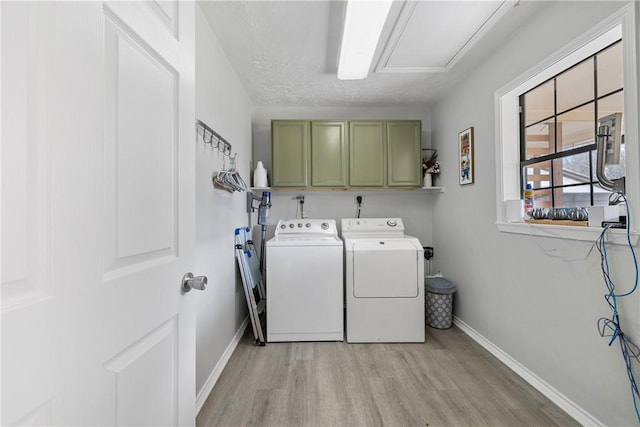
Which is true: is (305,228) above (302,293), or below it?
above

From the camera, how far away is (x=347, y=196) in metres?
3.31

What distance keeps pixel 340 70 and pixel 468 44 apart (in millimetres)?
954

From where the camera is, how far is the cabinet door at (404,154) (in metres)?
3.02

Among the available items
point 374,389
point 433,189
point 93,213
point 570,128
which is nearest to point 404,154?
point 433,189

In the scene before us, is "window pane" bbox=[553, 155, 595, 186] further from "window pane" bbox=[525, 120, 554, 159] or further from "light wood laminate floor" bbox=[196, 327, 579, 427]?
"light wood laminate floor" bbox=[196, 327, 579, 427]

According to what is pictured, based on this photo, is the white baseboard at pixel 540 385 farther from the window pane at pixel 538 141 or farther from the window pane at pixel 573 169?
the window pane at pixel 538 141

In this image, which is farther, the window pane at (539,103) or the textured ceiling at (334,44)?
the window pane at (539,103)

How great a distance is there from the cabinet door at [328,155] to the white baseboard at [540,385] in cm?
194

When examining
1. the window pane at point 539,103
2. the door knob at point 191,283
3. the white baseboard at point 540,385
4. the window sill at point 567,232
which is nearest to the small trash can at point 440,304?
the white baseboard at point 540,385

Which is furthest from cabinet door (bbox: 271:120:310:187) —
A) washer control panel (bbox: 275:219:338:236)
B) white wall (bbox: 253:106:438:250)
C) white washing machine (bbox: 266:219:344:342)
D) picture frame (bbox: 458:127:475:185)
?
picture frame (bbox: 458:127:475:185)

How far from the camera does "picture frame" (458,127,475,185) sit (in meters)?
2.48

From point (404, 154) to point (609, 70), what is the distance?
165 cm

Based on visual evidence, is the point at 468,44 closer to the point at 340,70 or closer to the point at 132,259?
the point at 340,70

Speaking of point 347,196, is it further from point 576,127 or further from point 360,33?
point 576,127
